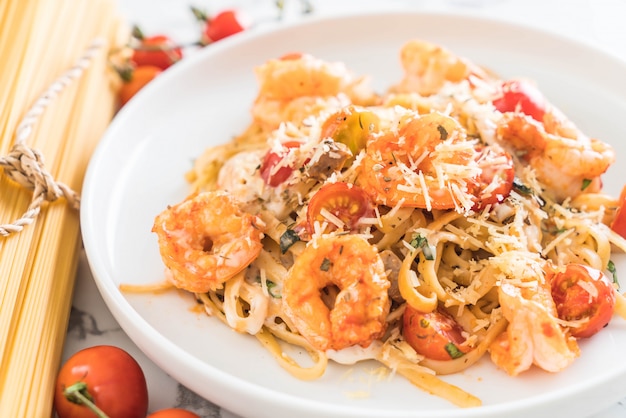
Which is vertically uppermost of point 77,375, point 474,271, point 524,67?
point 524,67

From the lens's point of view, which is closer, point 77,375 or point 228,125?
point 77,375

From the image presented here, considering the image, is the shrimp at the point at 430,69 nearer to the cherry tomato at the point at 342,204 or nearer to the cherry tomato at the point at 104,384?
the cherry tomato at the point at 342,204

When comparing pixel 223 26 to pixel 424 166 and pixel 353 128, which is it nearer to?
pixel 353 128

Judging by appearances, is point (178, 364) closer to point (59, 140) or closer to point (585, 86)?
point (59, 140)

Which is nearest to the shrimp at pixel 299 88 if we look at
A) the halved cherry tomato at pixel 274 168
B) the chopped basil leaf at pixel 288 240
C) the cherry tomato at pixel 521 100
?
the halved cherry tomato at pixel 274 168

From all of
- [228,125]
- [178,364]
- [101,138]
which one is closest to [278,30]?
[228,125]

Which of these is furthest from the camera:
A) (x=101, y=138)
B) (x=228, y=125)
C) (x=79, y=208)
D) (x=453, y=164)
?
(x=228, y=125)

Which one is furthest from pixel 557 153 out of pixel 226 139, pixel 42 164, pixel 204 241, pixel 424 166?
pixel 42 164
